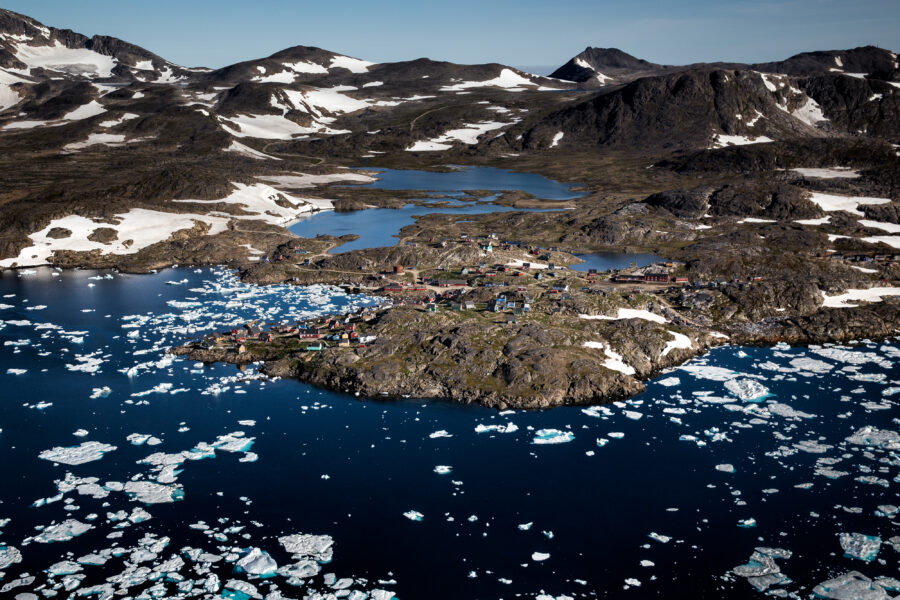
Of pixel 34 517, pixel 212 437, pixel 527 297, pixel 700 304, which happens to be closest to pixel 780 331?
pixel 700 304

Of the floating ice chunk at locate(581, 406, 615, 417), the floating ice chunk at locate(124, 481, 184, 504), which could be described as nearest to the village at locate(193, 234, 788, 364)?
the floating ice chunk at locate(581, 406, 615, 417)

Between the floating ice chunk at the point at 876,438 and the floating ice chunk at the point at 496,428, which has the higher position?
the floating ice chunk at the point at 496,428

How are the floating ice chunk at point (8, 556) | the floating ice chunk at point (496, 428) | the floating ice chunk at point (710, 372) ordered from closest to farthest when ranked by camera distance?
the floating ice chunk at point (8, 556)
the floating ice chunk at point (496, 428)
the floating ice chunk at point (710, 372)

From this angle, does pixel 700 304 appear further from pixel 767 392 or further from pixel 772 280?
pixel 767 392

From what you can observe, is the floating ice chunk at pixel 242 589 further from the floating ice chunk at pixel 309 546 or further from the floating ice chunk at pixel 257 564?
the floating ice chunk at pixel 309 546

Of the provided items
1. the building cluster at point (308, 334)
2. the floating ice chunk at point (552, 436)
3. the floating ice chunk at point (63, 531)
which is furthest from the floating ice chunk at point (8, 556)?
the floating ice chunk at point (552, 436)
